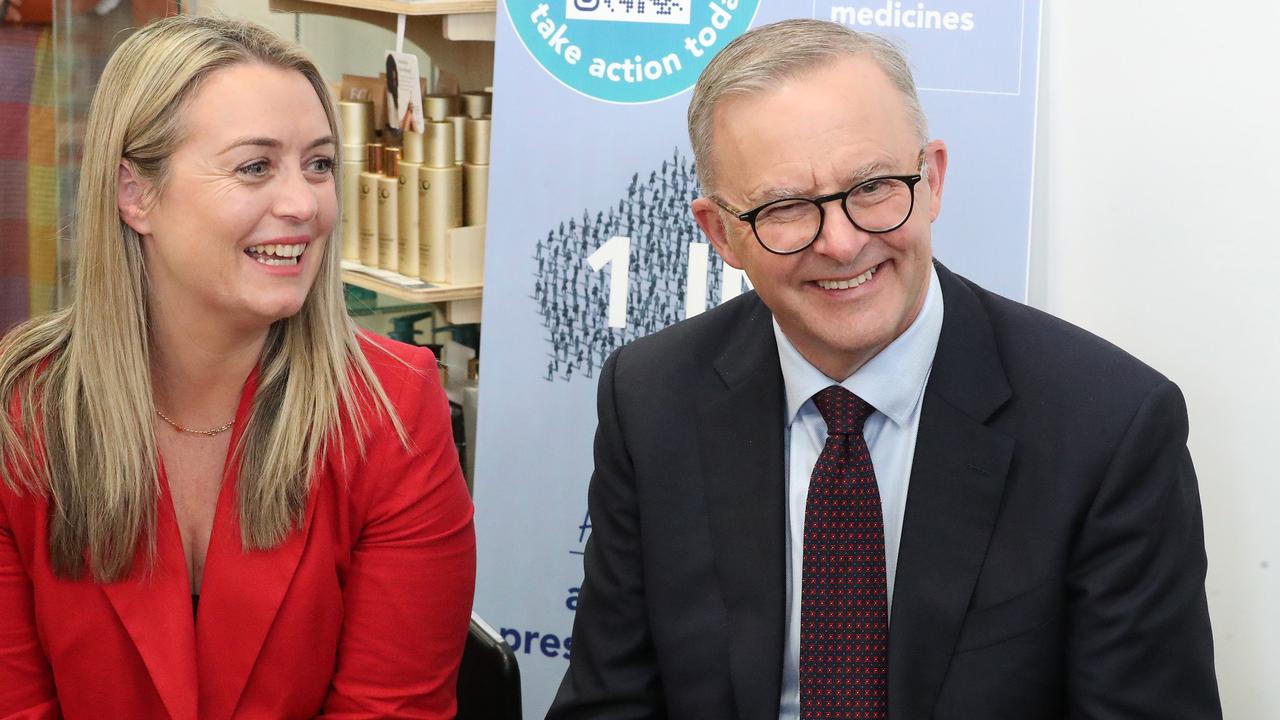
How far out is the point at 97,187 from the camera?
1742mm

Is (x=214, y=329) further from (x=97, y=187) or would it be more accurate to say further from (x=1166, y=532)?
(x=1166, y=532)

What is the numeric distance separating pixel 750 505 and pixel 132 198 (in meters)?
0.92

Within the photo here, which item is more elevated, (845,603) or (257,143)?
(257,143)

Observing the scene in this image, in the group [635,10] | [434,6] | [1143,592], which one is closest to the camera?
[1143,592]

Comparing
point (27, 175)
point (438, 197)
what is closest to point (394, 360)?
point (438, 197)

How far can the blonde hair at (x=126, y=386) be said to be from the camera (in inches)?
67.7

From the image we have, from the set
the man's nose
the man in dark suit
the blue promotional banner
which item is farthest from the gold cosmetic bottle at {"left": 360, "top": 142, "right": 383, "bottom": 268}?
the man's nose

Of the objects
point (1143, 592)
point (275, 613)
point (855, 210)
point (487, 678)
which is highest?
point (855, 210)

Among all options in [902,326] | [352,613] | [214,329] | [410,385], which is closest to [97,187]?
[214,329]

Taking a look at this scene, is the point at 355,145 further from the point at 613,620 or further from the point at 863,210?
the point at 863,210

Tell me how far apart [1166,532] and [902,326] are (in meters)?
0.38

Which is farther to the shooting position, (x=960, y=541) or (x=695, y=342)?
(x=695, y=342)

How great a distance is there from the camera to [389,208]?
10.1 ft

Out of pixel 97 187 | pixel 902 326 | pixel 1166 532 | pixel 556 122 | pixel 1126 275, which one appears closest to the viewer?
pixel 1166 532
